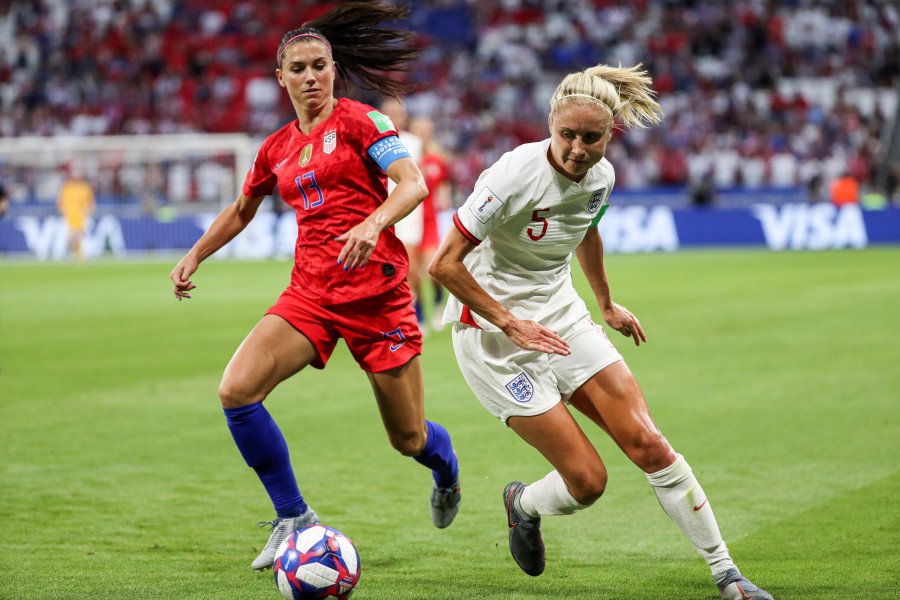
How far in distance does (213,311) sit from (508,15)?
79.0 ft

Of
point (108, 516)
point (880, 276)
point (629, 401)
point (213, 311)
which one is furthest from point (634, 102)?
point (880, 276)

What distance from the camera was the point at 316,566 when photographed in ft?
13.7

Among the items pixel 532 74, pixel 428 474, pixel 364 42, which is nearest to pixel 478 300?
pixel 364 42

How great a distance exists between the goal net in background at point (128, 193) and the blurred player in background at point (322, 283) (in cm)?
2156

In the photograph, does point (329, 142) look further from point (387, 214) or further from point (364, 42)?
point (364, 42)

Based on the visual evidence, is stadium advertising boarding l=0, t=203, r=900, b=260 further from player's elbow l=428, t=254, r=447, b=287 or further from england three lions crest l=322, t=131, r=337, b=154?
player's elbow l=428, t=254, r=447, b=287

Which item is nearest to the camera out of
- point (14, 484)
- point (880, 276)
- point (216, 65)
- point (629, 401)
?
point (629, 401)

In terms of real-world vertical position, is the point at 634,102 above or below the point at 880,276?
above

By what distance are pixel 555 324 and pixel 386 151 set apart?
1098 millimetres

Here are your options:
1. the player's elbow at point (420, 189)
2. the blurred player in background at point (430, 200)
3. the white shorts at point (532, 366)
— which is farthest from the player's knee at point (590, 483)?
the blurred player in background at point (430, 200)

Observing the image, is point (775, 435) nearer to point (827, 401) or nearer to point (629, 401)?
point (827, 401)

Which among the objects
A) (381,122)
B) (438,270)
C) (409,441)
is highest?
(381,122)

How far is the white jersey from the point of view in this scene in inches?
170

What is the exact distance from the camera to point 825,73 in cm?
3247
